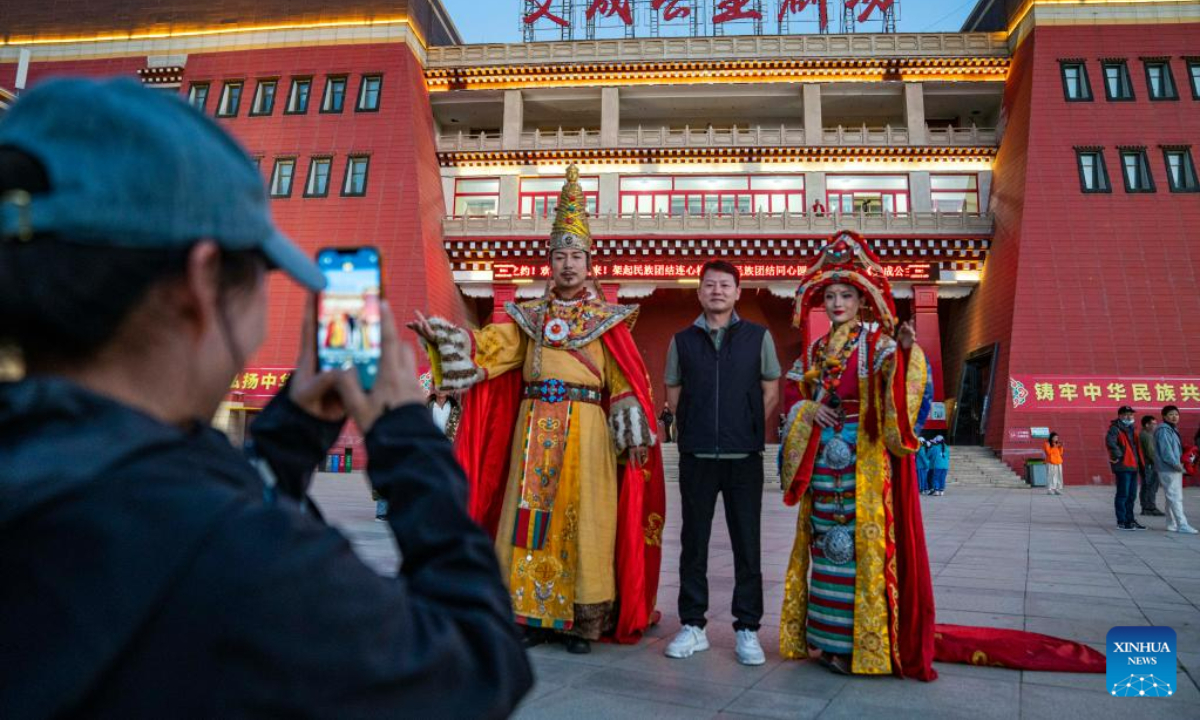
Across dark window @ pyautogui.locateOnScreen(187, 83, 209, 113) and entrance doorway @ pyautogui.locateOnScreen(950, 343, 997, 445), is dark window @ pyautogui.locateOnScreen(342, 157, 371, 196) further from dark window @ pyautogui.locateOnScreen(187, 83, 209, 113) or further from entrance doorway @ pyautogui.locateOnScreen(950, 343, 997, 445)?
entrance doorway @ pyautogui.locateOnScreen(950, 343, 997, 445)

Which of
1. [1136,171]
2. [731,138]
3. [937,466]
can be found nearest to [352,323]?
[937,466]

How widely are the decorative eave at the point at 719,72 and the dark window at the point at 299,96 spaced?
11.4ft

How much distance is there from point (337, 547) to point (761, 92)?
2269cm

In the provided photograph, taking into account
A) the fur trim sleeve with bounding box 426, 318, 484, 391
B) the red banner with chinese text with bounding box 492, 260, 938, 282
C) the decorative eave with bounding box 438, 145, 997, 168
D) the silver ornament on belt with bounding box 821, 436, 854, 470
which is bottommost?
the silver ornament on belt with bounding box 821, 436, 854, 470

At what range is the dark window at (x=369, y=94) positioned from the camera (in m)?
19.9

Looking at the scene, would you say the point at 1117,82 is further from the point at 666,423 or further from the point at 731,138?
the point at 666,423

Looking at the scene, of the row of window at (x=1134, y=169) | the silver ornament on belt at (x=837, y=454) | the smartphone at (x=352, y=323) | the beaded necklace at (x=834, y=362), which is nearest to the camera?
the smartphone at (x=352, y=323)

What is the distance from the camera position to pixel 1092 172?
1781cm

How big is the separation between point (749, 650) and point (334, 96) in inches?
835

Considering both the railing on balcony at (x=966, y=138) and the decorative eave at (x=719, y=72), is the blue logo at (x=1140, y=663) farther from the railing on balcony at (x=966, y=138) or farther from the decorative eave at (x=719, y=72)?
the decorative eave at (x=719, y=72)

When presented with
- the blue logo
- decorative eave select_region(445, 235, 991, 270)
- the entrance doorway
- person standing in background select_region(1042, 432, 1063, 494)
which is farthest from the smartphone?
the entrance doorway

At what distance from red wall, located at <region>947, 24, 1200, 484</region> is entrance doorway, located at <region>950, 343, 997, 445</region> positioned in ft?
2.12

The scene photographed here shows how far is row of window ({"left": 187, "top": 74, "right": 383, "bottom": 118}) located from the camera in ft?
65.8

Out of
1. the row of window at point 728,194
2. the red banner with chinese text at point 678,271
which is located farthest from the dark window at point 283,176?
the red banner with chinese text at point 678,271
